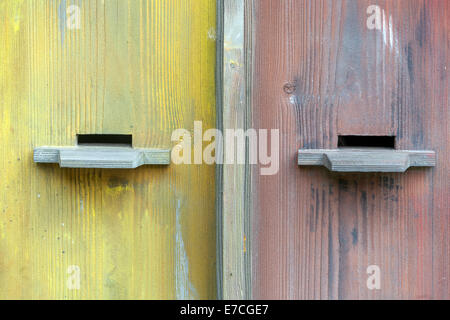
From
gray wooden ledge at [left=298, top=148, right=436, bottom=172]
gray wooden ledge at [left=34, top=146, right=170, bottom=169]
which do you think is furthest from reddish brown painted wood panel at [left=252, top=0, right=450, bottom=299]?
gray wooden ledge at [left=34, top=146, right=170, bottom=169]

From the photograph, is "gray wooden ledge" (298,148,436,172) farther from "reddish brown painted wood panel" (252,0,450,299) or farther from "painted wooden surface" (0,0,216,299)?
"painted wooden surface" (0,0,216,299)

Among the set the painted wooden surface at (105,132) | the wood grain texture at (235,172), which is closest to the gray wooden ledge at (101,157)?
the painted wooden surface at (105,132)

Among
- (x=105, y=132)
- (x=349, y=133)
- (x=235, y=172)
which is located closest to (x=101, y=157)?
(x=105, y=132)

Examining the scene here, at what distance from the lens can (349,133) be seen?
2.07 ft

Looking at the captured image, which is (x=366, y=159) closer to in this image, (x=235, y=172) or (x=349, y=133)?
(x=349, y=133)

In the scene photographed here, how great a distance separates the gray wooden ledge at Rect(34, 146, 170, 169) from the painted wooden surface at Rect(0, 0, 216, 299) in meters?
0.02

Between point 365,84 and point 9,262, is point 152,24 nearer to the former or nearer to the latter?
point 365,84

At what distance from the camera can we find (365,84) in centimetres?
63

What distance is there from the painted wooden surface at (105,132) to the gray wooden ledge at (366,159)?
0.20 meters

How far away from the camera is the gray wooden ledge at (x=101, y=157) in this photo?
0.59 m

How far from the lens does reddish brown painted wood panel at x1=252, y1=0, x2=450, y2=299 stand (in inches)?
24.6

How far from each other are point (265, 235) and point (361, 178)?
216 mm

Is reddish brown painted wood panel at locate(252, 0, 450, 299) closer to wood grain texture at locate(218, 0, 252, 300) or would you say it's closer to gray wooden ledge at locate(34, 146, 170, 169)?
wood grain texture at locate(218, 0, 252, 300)

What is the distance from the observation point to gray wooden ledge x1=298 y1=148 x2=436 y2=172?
573mm
